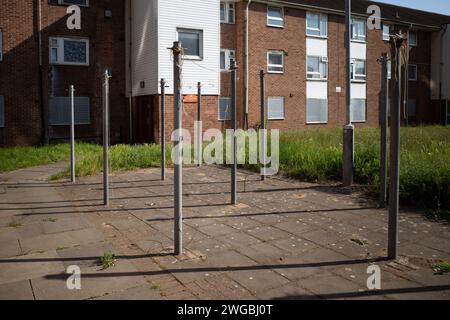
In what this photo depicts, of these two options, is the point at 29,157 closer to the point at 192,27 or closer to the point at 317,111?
the point at 192,27

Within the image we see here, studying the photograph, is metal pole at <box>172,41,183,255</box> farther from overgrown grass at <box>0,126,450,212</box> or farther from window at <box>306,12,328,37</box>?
window at <box>306,12,328,37</box>

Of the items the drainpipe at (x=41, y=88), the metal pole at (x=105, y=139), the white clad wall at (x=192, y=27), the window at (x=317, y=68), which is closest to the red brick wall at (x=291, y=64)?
the window at (x=317, y=68)

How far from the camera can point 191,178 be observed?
1079 centimetres

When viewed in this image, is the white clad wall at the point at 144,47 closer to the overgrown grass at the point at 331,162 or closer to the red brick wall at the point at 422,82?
the overgrown grass at the point at 331,162

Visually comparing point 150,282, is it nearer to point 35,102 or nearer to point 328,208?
point 328,208

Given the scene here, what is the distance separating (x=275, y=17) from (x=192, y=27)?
7.27 m

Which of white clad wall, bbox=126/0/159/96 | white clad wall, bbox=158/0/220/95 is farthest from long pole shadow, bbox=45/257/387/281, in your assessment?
white clad wall, bbox=126/0/159/96

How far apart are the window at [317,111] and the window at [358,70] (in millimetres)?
3603

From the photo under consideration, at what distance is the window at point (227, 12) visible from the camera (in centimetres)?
2403

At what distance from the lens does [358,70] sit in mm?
30391

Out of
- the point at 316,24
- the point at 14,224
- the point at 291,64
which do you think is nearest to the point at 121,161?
the point at 14,224

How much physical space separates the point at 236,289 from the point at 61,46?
64.0ft

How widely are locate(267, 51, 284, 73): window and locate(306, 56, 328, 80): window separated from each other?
2238 mm

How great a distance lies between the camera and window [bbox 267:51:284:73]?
84.0 feet
